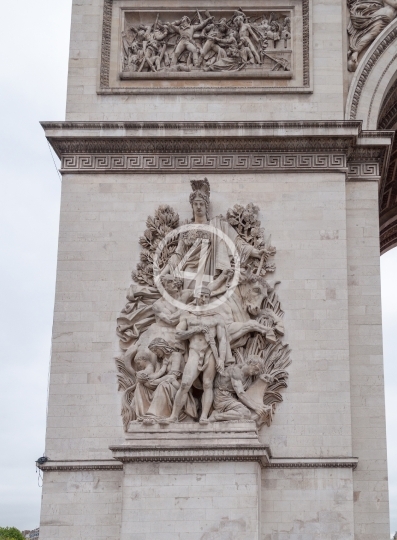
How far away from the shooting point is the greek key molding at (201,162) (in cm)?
1972

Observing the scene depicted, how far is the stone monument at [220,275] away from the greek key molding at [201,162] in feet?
0.08

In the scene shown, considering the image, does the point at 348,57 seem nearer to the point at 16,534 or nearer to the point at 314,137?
the point at 314,137

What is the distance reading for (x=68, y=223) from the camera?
19594mm

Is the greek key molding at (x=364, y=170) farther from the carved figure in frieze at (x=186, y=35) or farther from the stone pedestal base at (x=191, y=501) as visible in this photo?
the stone pedestal base at (x=191, y=501)

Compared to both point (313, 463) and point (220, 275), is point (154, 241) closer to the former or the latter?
point (220, 275)

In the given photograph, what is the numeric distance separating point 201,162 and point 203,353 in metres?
3.62

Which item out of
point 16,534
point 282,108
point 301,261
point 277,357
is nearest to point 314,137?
point 282,108

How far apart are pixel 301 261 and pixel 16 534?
1616 inches

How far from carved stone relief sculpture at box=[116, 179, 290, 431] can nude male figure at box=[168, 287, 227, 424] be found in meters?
0.02

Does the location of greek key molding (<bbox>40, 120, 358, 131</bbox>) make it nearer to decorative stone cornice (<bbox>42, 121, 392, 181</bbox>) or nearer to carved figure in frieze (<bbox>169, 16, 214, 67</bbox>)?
decorative stone cornice (<bbox>42, 121, 392, 181</bbox>)

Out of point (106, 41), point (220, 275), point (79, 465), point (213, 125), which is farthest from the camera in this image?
point (106, 41)

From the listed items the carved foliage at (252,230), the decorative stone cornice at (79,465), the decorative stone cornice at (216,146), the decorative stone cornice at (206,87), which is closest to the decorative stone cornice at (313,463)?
the decorative stone cornice at (79,465)

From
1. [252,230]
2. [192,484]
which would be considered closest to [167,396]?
[192,484]

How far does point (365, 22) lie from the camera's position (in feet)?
68.1
